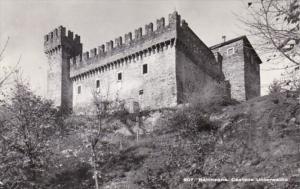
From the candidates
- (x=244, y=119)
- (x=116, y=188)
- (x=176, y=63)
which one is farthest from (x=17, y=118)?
(x=176, y=63)

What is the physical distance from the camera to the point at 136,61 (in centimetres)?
3011

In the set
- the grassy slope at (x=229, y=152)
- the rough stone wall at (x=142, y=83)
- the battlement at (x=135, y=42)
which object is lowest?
the grassy slope at (x=229, y=152)

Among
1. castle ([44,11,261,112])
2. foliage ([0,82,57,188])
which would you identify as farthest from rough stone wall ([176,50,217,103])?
foliage ([0,82,57,188])

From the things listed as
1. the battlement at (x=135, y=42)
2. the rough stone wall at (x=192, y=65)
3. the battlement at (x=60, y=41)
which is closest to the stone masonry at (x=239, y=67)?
the rough stone wall at (x=192, y=65)

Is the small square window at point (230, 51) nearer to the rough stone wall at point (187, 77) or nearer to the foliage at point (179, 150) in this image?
the rough stone wall at point (187, 77)

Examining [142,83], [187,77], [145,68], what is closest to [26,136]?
[142,83]

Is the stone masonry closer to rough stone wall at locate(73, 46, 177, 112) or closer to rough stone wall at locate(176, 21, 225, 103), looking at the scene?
rough stone wall at locate(176, 21, 225, 103)

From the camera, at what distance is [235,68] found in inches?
1340

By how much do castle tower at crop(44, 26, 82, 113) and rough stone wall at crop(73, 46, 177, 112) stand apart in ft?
6.56

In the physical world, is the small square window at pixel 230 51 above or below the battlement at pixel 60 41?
below

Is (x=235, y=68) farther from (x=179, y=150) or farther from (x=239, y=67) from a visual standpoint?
(x=179, y=150)

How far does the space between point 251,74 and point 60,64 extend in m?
18.5

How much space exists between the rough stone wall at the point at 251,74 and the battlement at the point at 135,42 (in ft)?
29.0

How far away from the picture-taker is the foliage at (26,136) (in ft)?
50.4
